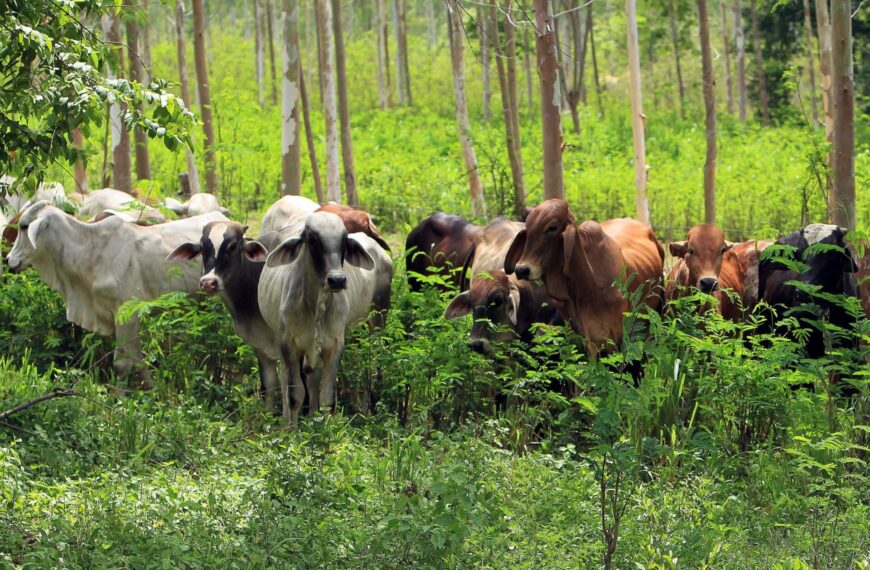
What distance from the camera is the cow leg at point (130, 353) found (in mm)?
9750

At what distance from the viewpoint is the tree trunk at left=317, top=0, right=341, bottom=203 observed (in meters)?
16.0

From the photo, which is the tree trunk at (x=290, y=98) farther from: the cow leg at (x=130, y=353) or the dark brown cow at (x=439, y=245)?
the cow leg at (x=130, y=353)

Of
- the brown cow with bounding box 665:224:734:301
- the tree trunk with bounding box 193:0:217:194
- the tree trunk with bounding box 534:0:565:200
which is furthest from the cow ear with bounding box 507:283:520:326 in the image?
the tree trunk with bounding box 193:0:217:194

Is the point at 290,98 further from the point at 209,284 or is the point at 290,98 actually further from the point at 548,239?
the point at 548,239

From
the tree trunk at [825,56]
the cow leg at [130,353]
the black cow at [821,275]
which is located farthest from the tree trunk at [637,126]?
the cow leg at [130,353]

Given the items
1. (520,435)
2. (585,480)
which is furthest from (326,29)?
(585,480)

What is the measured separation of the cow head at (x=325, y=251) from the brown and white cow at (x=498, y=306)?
31.5 inches

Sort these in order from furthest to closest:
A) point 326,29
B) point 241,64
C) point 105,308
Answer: point 241,64, point 326,29, point 105,308

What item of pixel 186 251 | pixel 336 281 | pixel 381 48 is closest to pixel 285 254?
pixel 336 281

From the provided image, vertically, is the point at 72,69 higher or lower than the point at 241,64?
lower

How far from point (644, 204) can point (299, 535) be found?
10081 millimetres

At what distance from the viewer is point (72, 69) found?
6.54 meters

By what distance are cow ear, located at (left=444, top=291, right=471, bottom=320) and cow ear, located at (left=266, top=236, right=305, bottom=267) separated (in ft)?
3.93

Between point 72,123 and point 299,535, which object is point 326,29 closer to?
point 72,123
